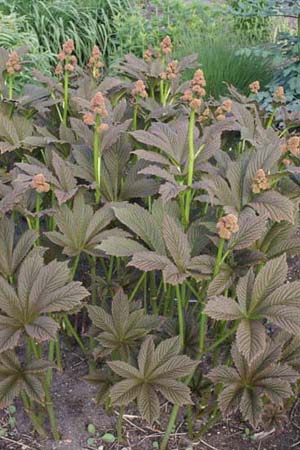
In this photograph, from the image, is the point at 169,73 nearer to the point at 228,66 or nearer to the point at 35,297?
the point at 35,297

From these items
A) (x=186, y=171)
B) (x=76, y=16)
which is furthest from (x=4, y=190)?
(x=76, y=16)

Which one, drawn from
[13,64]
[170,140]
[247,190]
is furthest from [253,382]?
[13,64]

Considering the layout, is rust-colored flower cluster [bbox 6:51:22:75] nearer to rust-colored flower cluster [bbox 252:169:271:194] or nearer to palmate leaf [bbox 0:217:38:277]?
palmate leaf [bbox 0:217:38:277]

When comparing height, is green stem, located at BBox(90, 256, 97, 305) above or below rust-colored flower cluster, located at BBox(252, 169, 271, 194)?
below

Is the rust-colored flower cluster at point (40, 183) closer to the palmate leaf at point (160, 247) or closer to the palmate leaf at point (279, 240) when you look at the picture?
the palmate leaf at point (160, 247)

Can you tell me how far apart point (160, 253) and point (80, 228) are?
223 mm

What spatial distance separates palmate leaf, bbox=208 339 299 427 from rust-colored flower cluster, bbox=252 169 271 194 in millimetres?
368

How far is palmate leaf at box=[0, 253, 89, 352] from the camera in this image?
1.34 metres

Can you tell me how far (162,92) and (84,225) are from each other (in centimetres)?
67

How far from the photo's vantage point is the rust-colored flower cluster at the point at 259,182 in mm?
1368

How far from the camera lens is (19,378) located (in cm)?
145

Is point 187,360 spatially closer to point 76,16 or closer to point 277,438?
Result: point 277,438

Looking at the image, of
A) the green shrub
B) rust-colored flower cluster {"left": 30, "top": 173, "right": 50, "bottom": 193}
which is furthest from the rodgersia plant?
the green shrub

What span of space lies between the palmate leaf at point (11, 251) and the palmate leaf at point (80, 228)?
0.04 meters
